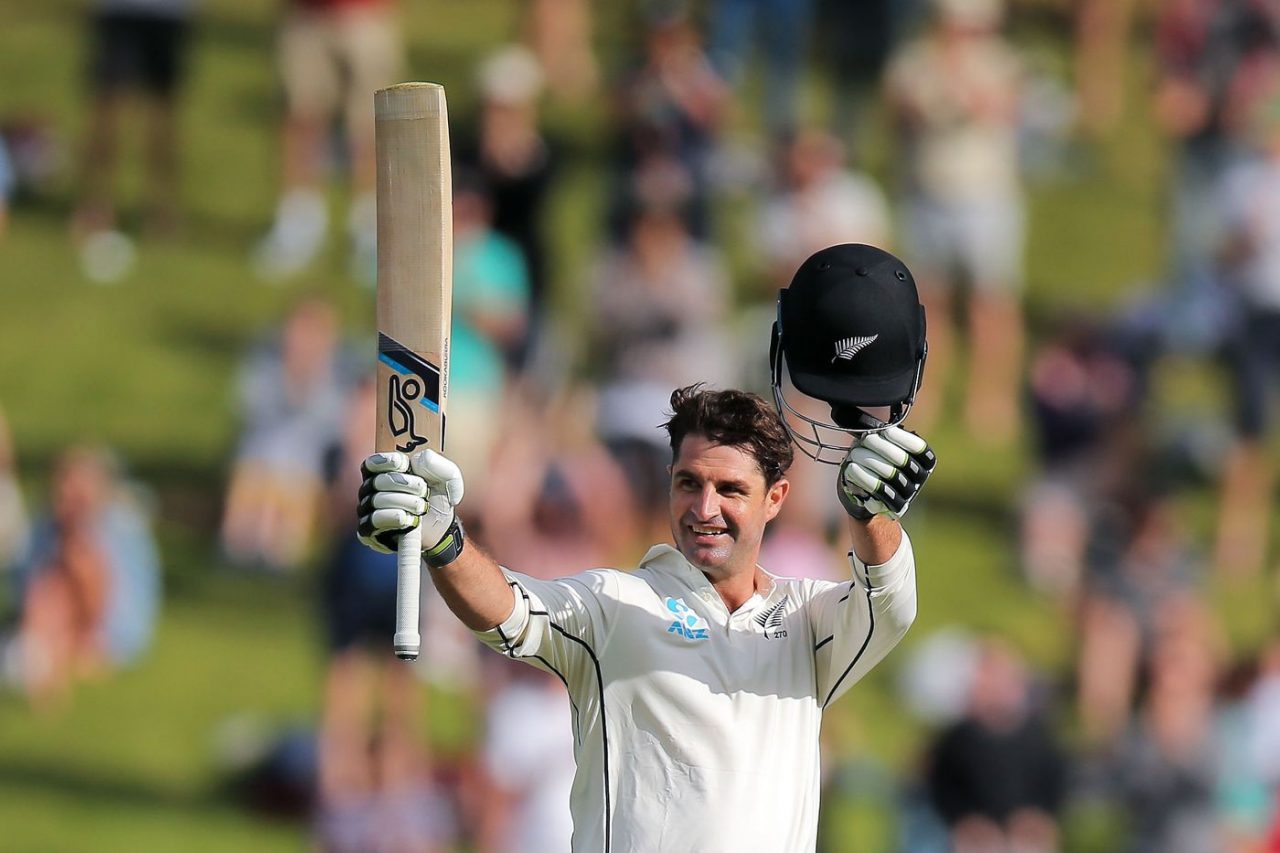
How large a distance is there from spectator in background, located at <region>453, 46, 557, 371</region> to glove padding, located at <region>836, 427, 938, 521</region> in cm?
835

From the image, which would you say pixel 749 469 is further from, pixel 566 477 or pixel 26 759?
pixel 26 759

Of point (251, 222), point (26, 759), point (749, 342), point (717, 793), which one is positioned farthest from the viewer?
point (251, 222)

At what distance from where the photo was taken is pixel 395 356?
17.7 ft

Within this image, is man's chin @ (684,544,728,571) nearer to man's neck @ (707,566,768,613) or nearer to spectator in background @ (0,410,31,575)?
man's neck @ (707,566,768,613)

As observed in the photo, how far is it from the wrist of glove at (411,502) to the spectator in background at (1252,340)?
992 cm

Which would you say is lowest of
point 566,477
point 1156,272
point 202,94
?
point 566,477

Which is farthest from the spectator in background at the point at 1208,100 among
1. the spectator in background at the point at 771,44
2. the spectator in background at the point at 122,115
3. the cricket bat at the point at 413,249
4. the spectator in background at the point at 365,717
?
the cricket bat at the point at 413,249

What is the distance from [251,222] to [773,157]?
3.92m

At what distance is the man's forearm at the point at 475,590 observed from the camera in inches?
198

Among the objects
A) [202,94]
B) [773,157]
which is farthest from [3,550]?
[773,157]

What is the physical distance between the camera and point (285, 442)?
12.9 metres

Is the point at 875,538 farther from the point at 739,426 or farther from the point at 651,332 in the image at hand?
the point at 651,332

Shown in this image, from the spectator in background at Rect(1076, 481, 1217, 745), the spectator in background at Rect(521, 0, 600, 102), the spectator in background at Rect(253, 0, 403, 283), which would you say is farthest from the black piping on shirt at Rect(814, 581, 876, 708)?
the spectator in background at Rect(521, 0, 600, 102)

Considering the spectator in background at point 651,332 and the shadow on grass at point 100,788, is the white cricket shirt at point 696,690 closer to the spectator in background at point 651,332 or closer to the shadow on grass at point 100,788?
the spectator in background at point 651,332
